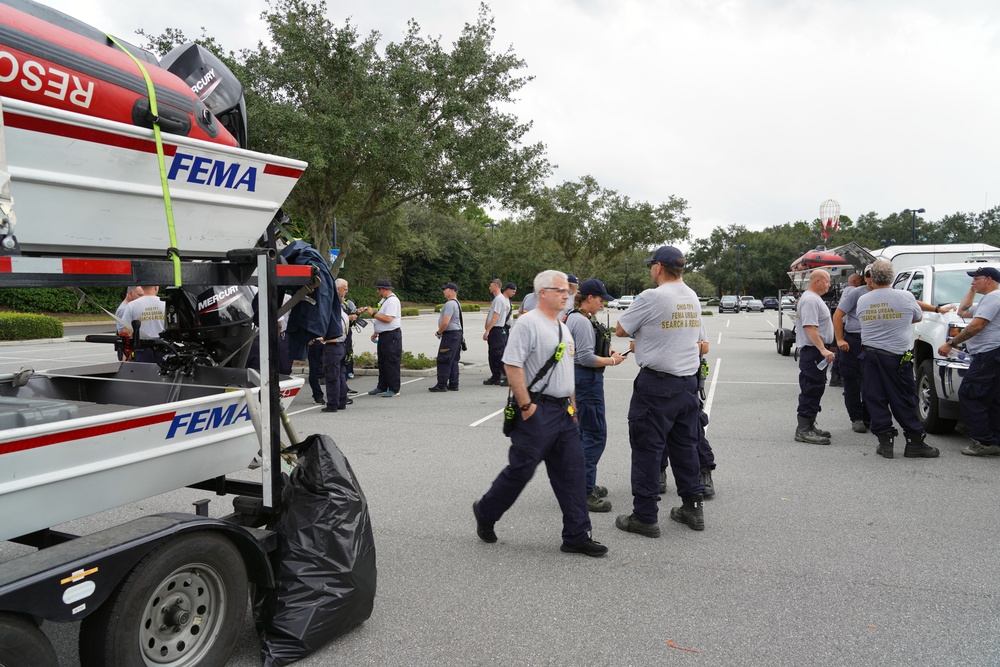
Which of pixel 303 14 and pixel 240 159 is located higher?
pixel 303 14

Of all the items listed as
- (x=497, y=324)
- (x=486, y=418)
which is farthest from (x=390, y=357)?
Result: (x=486, y=418)

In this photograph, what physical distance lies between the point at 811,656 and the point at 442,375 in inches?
342

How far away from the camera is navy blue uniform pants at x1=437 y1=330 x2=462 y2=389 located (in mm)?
11445

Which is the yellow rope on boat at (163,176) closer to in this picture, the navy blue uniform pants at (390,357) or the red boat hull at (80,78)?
the red boat hull at (80,78)

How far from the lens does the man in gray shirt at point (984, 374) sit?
6691 mm

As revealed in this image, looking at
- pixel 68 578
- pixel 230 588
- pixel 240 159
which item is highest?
pixel 240 159

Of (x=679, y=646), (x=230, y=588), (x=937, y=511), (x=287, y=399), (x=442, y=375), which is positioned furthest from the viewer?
(x=442, y=375)

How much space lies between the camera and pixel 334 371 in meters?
9.46

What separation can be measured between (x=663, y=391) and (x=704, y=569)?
113 centimetres

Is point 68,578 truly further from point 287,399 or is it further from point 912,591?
point 912,591

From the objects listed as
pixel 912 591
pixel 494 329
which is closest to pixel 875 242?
pixel 494 329

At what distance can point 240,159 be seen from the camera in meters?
3.21

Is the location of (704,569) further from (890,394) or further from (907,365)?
(907,365)

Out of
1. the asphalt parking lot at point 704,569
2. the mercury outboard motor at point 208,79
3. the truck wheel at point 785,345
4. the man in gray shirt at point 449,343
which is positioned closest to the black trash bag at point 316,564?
the asphalt parking lot at point 704,569
